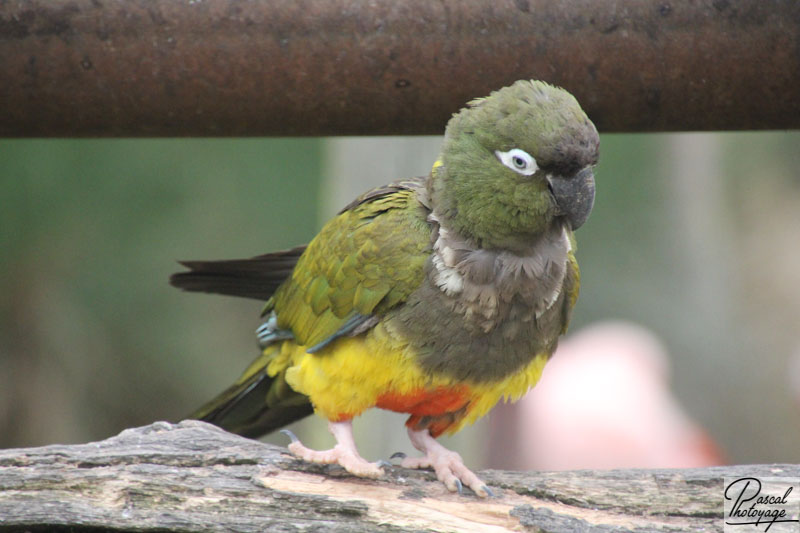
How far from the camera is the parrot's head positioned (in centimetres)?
219

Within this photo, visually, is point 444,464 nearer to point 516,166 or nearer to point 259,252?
point 516,166

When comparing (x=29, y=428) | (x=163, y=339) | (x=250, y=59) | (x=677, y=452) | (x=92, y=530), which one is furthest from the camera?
(x=163, y=339)

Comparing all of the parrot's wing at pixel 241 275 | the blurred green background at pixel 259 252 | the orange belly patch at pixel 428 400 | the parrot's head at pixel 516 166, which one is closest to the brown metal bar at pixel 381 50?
the parrot's head at pixel 516 166

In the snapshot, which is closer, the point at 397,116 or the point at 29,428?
the point at 397,116

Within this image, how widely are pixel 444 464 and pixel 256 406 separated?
809 millimetres

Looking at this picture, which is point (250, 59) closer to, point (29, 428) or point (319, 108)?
point (319, 108)

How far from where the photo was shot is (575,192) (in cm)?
225

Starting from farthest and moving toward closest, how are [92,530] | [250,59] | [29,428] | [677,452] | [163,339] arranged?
[163,339] → [29,428] → [677,452] → [250,59] → [92,530]

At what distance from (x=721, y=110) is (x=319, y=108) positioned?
1.13m

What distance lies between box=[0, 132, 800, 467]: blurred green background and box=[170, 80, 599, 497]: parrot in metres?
1.91

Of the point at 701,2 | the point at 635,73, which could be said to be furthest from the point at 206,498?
the point at 701,2

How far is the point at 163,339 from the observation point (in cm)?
673

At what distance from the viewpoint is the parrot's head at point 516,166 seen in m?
2.19
